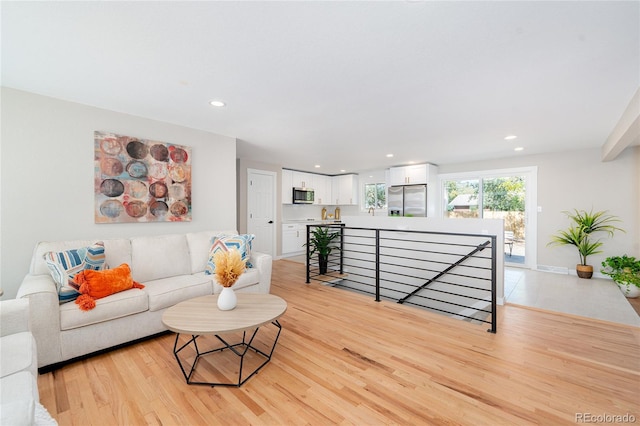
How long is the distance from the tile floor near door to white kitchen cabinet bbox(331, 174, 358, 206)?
13.9 feet

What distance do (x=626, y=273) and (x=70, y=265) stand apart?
688 cm

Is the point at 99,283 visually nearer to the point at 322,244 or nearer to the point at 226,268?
the point at 226,268

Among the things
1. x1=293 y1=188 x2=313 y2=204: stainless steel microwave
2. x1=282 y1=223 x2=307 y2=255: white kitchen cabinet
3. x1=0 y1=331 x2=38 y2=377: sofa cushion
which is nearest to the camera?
x1=0 y1=331 x2=38 y2=377: sofa cushion

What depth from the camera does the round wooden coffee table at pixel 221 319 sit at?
5.68ft

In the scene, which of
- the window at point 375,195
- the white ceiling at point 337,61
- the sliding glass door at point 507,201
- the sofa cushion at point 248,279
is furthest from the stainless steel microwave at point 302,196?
the sofa cushion at point 248,279

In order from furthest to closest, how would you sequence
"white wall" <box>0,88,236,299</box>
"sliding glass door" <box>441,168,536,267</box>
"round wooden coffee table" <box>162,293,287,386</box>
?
"sliding glass door" <box>441,168,536,267</box>, "white wall" <box>0,88,236,299</box>, "round wooden coffee table" <box>162,293,287,386</box>

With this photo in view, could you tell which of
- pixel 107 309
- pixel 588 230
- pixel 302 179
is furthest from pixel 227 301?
pixel 588 230

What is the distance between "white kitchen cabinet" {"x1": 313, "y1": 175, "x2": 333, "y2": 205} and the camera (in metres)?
7.93

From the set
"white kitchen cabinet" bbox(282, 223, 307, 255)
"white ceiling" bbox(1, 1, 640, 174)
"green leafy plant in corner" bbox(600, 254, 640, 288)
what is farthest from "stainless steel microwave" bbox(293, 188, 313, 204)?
"green leafy plant in corner" bbox(600, 254, 640, 288)

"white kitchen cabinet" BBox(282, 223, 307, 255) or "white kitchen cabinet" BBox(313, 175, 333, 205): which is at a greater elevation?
"white kitchen cabinet" BBox(313, 175, 333, 205)

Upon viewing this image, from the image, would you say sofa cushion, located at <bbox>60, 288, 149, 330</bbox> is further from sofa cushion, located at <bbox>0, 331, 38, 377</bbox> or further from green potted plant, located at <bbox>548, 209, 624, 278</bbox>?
green potted plant, located at <bbox>548, 209, 624, 278</bbox>

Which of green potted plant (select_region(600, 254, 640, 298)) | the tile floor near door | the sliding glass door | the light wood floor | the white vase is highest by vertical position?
the sliding glass door

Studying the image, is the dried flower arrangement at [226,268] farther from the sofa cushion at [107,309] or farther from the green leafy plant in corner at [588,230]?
the green leafy plant in corner at [588,230]

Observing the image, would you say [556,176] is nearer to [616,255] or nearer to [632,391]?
[616,255]
